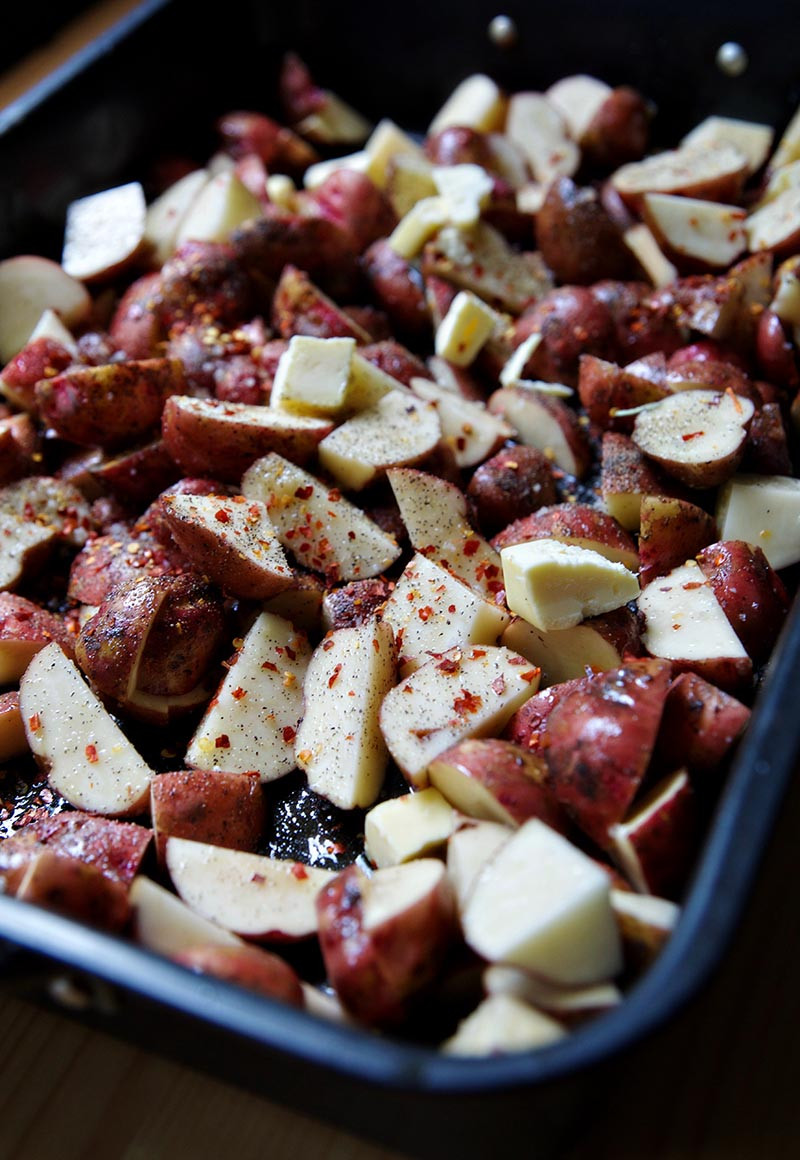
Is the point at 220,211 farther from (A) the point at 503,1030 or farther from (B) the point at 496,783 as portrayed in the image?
(A) the point at 503,1030

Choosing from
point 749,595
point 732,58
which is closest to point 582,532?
point 749,595

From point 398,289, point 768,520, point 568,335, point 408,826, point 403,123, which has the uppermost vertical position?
point 403,123

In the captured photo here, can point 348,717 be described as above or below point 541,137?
below

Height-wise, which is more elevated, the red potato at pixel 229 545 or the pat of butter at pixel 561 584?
A: the red potato at pixel 229 545

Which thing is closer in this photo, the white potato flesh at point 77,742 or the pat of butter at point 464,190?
the white potato flesh at point 77,742

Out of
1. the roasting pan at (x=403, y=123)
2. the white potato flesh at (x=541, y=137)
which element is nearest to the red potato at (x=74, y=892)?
the roasting pan at (x=403, y=123)

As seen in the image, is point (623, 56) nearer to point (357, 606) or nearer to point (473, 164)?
point (473, 164)

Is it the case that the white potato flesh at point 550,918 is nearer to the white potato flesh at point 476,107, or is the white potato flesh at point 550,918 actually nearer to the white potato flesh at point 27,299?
the white potato flesh at point 27,299

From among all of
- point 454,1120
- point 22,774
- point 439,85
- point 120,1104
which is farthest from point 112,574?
point 439,85
